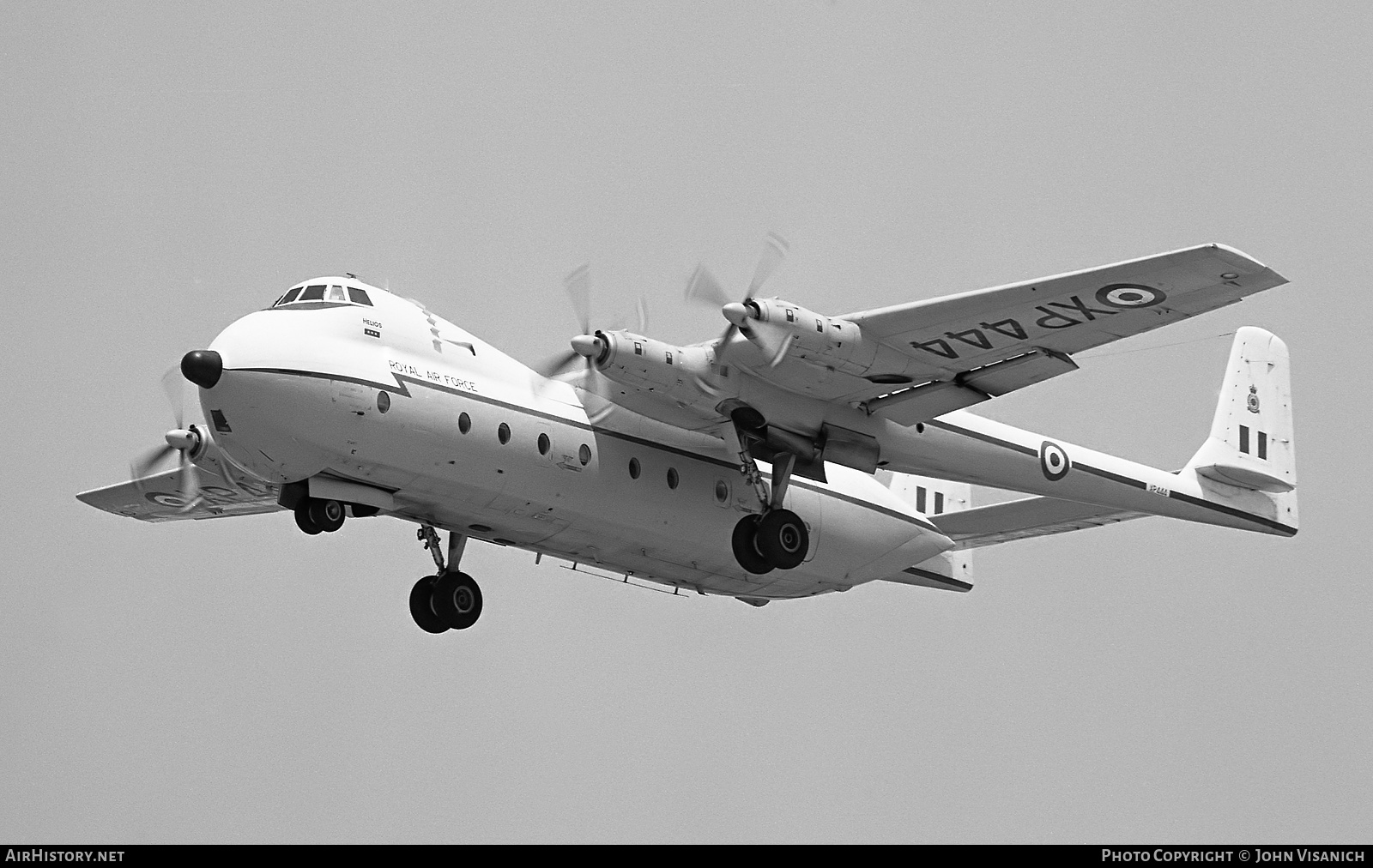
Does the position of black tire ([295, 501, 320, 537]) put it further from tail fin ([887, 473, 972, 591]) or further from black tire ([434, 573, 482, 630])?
tail fin ([887, 473, 972, 591])

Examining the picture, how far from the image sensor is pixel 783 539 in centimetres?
2316

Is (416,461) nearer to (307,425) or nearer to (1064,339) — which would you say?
(307,425)

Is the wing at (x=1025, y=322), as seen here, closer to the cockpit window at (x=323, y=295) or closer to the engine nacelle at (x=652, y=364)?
the engine nacelle at (x=652, y=364)

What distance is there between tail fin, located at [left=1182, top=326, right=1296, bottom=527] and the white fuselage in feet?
17.7

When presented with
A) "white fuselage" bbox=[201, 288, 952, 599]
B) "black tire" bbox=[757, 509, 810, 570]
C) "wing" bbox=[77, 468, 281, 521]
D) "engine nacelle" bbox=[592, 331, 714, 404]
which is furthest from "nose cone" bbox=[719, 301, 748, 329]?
"wing" bbox=[77, 468, 281, 521]

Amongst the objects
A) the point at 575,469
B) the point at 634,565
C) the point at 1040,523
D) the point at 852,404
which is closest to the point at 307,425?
the point at 575,469

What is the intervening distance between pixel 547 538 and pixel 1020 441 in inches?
268

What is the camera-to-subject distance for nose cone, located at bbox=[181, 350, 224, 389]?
1947cm

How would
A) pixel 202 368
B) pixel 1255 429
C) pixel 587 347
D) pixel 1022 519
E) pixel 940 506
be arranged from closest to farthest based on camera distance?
pixel 202 368
pixel 587 347
pixel 1022 519
pixel 940 506
pixel 1255 429

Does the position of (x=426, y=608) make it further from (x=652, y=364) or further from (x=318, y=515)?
(x=652, y=364)

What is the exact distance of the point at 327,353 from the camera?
20.1 metres

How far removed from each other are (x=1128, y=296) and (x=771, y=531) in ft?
18.3

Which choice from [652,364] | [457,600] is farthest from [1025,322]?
[457,600]

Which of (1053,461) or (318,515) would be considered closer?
(318,515)
